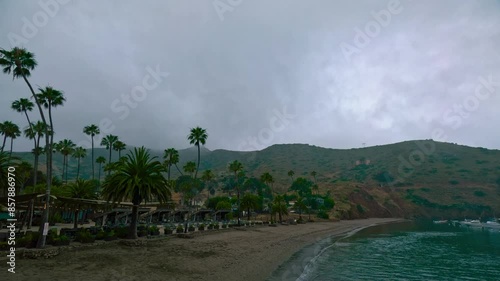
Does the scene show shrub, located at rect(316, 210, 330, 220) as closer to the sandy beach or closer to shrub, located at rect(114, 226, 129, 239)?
the sandy beach

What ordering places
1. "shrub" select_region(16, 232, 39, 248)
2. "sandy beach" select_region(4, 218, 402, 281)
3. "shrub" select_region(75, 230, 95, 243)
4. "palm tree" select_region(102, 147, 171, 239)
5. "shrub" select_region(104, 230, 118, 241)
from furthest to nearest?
"palm tree" select_region(102, 147, 171, 239)
"shrub" select_region(104, 230, 118, 241)
"shrub" select_region(75, 230, 95, 243)
"shrub" select_region(16, 232, 39, 248)
"sandy beach" select_region(4, 218, 402, 281)

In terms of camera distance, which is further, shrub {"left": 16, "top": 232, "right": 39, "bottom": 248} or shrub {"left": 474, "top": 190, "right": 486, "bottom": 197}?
shrub {"left": 474, "top": 190, "right": 486, "bottom": 197}

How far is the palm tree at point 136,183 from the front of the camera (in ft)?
99.9

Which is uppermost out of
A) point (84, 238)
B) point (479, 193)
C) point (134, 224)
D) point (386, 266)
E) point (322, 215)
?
point (134, 224)

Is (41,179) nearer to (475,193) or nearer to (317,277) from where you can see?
(317,277)

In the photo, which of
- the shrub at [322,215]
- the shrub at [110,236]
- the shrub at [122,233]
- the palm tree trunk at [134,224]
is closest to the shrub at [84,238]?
the shrub at [110,236]

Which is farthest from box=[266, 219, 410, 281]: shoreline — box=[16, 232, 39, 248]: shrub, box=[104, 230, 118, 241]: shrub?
box=[16, 232, 39, 248]: shrub

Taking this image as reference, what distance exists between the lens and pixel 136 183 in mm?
29938

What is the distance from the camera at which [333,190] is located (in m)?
147

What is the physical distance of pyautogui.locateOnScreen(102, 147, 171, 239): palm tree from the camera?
1198 inches

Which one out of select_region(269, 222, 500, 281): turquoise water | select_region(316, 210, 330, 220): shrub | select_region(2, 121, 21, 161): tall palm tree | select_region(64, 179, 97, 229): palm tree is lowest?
select_region(316, 210, 330, 220): shrub

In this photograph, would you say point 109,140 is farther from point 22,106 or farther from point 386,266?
point 386,266

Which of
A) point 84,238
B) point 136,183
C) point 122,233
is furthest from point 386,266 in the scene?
point 84,238

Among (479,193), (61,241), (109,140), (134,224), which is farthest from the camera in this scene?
(479,193)
